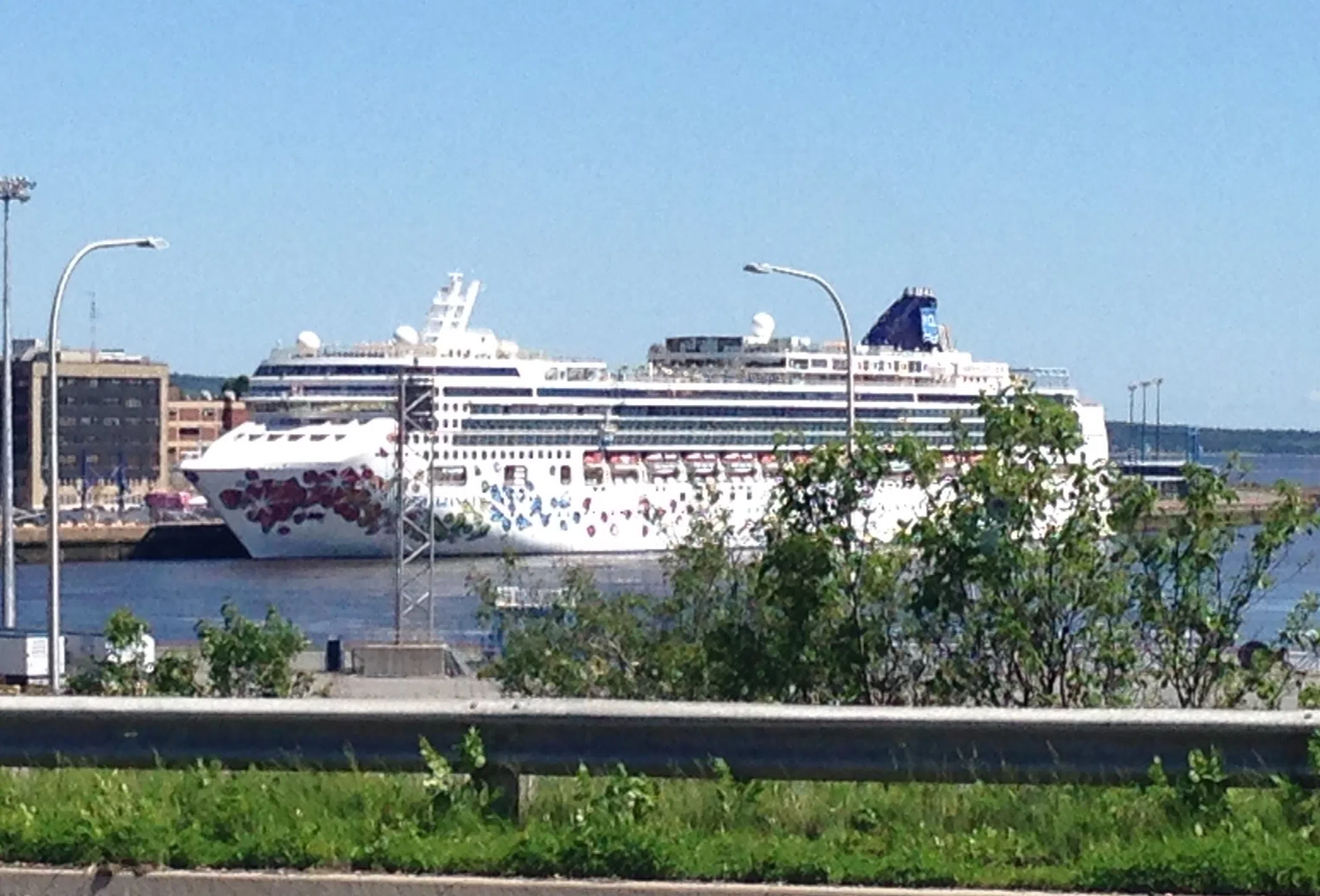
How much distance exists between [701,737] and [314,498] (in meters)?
60.0

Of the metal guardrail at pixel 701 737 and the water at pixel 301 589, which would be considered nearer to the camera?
the metal guardrail at pixel 701 737

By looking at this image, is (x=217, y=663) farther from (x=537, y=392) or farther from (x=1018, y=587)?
(x=537, y=392)

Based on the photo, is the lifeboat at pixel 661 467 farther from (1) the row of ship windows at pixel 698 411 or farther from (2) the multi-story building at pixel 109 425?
(2) the multi-story building at pixel 109 425

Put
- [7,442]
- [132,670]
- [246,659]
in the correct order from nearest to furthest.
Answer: [132,670], [246,659], [7,442]

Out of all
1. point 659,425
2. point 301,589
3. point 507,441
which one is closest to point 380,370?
point 507,441

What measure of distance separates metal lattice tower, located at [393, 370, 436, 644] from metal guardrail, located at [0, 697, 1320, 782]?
25.2m

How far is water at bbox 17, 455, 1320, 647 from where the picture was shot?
1759 inches

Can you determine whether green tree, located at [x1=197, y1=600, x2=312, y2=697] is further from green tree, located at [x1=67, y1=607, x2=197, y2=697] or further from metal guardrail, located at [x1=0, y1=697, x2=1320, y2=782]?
metal guardrail, located at [x1=0, y1=697, x2=1320, y2=782]

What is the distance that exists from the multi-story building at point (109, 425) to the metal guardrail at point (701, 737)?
349ft

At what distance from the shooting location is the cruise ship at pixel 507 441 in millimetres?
65438

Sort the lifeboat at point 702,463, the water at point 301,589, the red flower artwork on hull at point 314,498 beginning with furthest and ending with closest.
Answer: the lifeboat at point 702,463 → the red flower artwork on hull at point 314,498 → the water at point 301,589

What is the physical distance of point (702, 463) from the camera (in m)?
68.1

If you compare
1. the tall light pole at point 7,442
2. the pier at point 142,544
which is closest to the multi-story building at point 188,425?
the pier at point 142,544

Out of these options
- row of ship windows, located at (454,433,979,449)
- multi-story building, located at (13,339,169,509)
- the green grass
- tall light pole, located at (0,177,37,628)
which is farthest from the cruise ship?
the green grass
